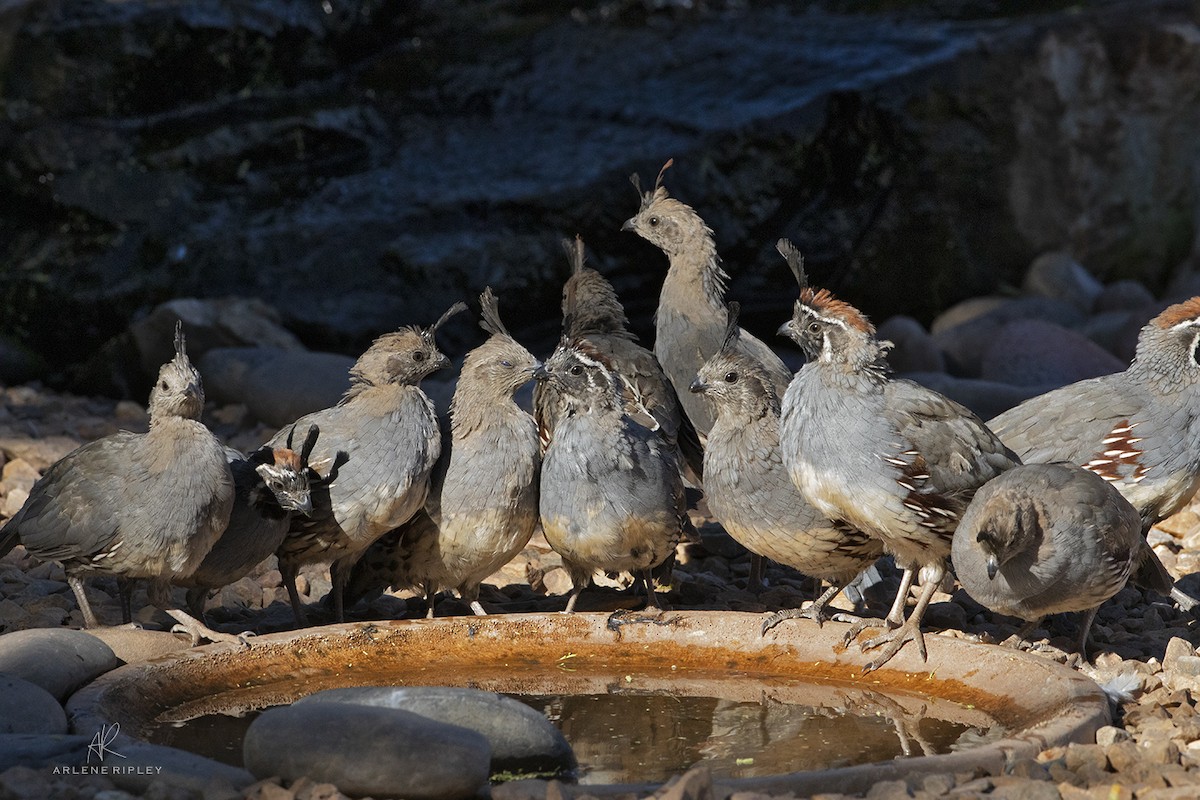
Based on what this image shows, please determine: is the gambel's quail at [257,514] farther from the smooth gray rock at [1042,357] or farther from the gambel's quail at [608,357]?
the smooth gray rock at [1042,357]

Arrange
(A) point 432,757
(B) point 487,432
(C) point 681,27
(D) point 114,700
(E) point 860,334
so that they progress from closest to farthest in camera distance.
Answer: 1. (A) point 432,757
2. (D) point 114,700
3. (E) point 860,334
4. (B) point 487,432
5. (C) point 681,27

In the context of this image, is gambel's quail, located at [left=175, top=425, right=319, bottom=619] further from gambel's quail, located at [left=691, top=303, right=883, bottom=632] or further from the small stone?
the small stone

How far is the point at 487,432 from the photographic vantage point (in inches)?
244

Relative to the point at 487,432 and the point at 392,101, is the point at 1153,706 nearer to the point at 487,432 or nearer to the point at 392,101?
the point at 487,432

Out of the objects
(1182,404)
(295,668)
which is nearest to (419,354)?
(295,668)

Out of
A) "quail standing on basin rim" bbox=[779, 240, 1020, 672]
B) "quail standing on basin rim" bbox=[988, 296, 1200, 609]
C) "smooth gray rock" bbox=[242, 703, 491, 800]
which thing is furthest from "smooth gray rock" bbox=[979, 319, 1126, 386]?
"smooth gray rock" bbox=[242, 703, 491, 800]

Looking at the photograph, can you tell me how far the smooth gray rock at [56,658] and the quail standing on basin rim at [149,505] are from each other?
495mm

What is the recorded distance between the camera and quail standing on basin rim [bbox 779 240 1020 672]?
5.60 m

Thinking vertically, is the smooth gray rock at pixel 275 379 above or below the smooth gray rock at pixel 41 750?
below

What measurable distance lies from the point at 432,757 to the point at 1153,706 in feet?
8.28

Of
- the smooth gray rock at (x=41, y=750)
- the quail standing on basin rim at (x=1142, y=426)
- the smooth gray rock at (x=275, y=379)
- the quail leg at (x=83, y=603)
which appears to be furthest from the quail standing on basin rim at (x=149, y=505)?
the quail standing on basin rim at (x=1142, y=426)

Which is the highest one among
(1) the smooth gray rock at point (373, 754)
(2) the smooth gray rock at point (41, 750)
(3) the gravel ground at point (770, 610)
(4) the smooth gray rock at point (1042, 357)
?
(1) the smooth gray rock at point (373, 754)

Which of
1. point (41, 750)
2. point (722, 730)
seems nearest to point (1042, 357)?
point (722, 730)

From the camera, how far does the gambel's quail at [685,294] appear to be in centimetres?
780
